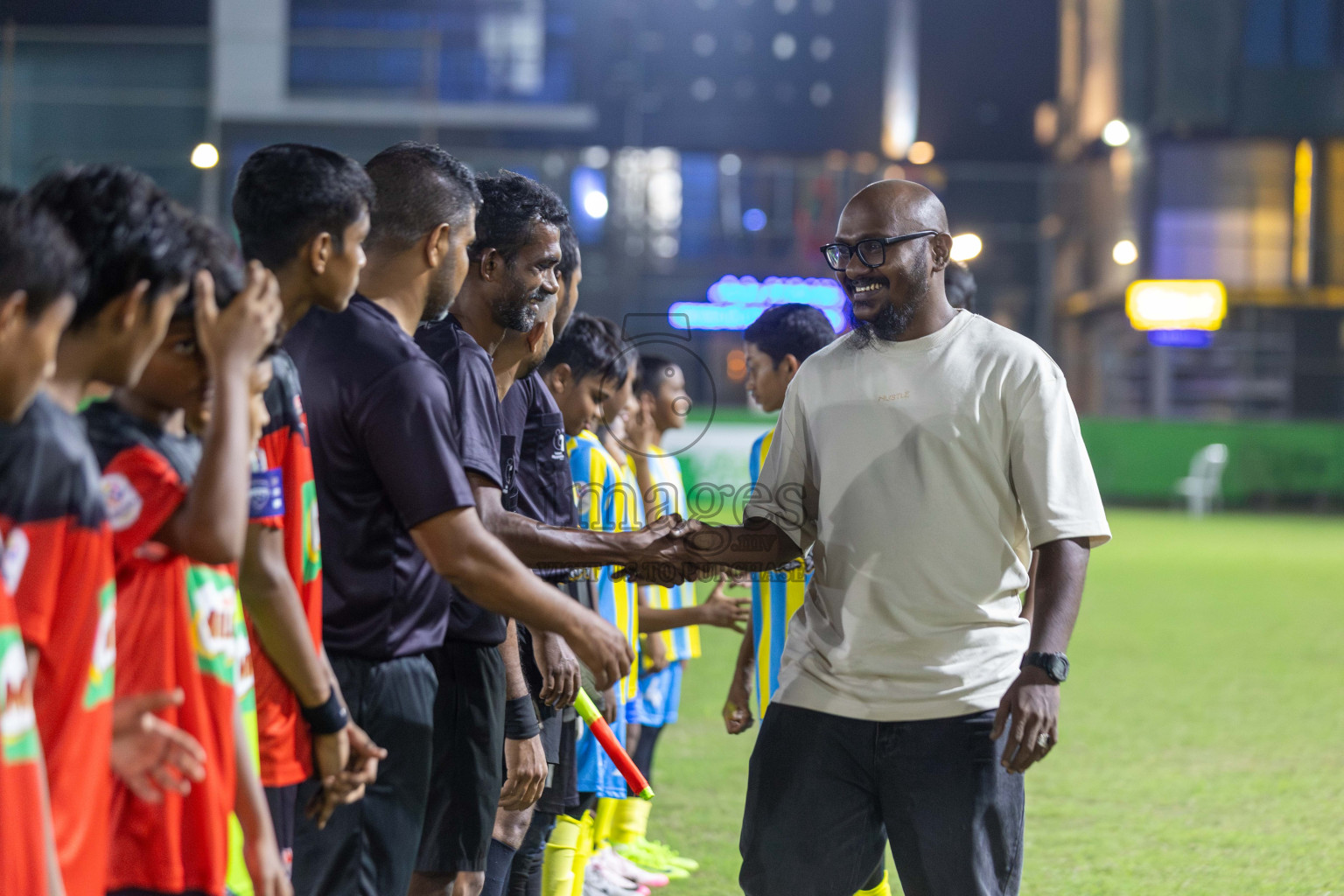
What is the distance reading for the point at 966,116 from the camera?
44562mm

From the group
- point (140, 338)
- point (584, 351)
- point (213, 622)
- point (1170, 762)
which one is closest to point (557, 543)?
point (213, 622)

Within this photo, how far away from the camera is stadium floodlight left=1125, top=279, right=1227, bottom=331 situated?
32.7 m

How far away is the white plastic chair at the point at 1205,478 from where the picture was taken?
28.1 m

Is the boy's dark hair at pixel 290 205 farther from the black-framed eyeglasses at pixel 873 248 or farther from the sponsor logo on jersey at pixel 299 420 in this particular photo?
the black-framed eyeglasses at pixel 873 248

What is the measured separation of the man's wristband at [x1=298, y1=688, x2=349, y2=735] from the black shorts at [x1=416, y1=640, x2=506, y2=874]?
68cm

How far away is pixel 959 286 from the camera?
5.12 metres

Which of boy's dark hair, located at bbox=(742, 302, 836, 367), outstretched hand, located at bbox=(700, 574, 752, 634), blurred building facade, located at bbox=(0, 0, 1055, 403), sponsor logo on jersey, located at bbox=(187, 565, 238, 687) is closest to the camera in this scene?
sponsor logo on jersey, located at bbox=(187, 565, 238, 687)

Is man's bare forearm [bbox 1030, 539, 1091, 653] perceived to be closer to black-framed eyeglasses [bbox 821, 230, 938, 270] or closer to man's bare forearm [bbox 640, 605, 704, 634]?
black-framed eyeglasses [bbox 821, 230, 938, 270]

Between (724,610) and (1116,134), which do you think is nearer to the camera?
(724,610)

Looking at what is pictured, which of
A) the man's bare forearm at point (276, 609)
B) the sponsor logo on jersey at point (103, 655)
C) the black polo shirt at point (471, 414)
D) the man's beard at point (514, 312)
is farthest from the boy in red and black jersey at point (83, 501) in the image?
the man's beard at point (514, 312)

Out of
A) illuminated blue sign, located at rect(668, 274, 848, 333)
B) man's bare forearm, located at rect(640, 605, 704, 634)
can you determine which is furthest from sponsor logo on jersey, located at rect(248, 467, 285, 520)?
illuminated blue sign, located at rect(668, 274, 848, 333)

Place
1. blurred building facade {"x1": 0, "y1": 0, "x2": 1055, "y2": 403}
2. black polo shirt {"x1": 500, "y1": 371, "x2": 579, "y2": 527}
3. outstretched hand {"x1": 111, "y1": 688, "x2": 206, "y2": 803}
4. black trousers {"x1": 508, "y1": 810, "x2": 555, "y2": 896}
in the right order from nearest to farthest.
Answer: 1. outstretched hand {"x1": 111, "y1": 688, "x2": 206, "y2": 803}
2. black polo shirt {"x1": 500, "y1": 371, "x2": 579, "y2": 527}
3. black trousers {"x1": 508, "y1": 810, "x2": 555, "y2": 896}
4. blurred building facade {"x1": 0, "y1": 0, "x2": 1055, "y2": 403}

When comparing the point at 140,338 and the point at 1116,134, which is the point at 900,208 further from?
the point at 1116,134

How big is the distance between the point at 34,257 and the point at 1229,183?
37.6m
